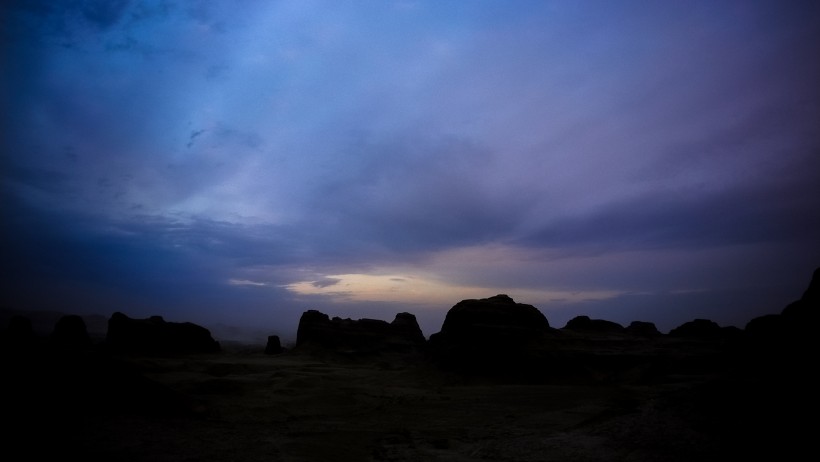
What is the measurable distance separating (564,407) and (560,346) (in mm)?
15505

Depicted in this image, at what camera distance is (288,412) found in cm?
2097

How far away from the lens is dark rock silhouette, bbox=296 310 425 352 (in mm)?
61125

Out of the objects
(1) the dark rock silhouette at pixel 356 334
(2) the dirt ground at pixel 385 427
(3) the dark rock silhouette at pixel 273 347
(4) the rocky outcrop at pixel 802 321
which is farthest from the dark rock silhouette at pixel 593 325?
(3) the dark rock silhouette at pixel 273 347

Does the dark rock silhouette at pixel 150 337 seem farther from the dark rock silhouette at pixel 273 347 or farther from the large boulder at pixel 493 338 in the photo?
the large boulder at pixel 493 338

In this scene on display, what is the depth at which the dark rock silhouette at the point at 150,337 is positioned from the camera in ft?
177

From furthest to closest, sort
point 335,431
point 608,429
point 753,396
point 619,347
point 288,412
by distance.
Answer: point 619,347
point 288,412
point 335,431
point 608,429
point 753,396

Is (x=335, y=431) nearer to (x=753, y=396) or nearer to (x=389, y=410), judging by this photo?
(x=389, y=410)

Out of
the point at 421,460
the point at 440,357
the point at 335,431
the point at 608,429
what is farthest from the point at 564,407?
the point at 440,357

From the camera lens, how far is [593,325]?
43.2 meters

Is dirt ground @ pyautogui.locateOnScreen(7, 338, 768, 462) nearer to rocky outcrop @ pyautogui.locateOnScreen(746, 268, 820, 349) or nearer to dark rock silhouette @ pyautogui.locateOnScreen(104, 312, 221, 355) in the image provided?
rocky outcrop @ pyautogui.locateOnScreen(746, 268, 820, 349)

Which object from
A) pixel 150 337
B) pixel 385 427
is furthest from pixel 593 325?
pixel 150 337

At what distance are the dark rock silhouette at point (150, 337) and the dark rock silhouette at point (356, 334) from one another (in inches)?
684

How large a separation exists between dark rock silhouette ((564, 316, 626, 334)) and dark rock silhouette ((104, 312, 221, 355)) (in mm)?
55810

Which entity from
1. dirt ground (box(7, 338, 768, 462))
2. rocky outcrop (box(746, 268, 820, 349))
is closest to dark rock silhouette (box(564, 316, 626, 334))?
dirt ground (box(7, 338, 768, 462))
